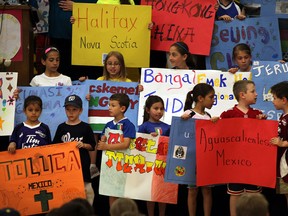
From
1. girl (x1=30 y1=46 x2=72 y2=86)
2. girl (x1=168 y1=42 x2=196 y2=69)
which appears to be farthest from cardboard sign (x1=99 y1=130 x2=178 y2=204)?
girl (x1=30 y1=46 x2=72 y2=86)

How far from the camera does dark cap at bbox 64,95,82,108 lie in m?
9.21

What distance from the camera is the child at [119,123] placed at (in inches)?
354

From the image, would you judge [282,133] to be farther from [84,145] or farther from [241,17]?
[241,17]

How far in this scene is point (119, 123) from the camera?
911cm

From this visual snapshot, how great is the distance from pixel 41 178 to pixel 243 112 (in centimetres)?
202

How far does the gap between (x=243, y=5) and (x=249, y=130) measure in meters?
3.19

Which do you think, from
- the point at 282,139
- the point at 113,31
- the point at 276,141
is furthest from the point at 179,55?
the point at 276,141

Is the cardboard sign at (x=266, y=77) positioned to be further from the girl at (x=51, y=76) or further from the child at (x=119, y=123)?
the girl at (x=51, y=76)

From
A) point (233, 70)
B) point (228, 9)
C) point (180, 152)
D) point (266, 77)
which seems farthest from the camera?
point (228, 9)

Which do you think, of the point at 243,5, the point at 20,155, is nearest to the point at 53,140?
the point at 20,155

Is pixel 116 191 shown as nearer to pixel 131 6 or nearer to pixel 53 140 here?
pixel 53 140

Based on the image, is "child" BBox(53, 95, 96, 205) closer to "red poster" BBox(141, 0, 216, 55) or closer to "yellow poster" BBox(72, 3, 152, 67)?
"yellow poster" BBox(72, 3, 152, 67)

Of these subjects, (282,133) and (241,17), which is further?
(241,17)

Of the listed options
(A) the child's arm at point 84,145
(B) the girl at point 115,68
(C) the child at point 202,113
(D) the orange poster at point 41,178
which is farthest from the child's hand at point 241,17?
(D) the orange poster at point 41,178
